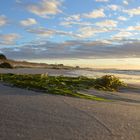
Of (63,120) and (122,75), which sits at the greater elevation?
(122,75)

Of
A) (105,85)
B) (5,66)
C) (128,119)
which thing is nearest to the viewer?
(128,119)

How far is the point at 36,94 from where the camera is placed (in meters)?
5.70

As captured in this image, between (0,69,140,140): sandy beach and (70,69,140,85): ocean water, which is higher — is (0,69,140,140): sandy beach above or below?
below

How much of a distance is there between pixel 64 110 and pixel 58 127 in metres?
0.85

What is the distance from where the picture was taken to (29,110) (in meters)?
4.20

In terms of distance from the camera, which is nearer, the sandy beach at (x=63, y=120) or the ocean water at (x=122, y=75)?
the sandy beach at (x=63, y=120)

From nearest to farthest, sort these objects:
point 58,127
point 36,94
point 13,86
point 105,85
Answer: point 58,127, point 36,94, point 13,86, point 105,85

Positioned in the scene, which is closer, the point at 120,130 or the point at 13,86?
the point at 120,130

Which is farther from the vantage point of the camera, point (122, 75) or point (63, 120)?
point (122, 75)

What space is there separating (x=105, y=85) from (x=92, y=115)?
3994mm

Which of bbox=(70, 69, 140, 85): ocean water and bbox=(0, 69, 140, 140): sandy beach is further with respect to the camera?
bbox=(70, 69, 140, 85): ocean water

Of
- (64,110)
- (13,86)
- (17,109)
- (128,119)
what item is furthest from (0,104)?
(13,86)

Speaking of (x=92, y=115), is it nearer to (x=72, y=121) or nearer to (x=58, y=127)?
(x=72, y=121)

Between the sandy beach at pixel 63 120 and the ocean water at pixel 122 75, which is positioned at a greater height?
the ocean water at pixel 122 75
